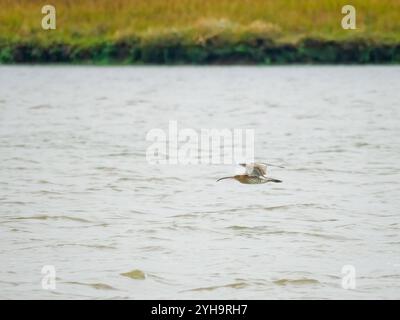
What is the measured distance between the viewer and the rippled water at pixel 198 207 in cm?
1144

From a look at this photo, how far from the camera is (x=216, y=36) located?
39219mm

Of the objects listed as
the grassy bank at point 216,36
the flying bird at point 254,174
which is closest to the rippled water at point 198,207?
the flying bird at point 254,174

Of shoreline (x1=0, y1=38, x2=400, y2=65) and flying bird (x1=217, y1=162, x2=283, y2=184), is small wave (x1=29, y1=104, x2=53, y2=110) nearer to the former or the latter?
shoreline (x1=0, y1=38, x2=400, y2=65)

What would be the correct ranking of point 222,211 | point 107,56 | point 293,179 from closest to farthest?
point 222,211, point 293,179, point 107,56

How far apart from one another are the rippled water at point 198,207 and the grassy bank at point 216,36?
10123 mm

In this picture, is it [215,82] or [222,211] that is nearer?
[222,211]

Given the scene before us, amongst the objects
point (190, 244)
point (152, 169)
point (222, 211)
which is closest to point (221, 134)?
point (152, 169)

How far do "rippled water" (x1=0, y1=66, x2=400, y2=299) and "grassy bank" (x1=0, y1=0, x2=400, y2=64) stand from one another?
10.1 metres

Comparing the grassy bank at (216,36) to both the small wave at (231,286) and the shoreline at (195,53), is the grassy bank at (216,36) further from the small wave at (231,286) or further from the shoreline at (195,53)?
the small wave at (231,286)

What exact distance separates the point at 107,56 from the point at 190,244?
1104 inches

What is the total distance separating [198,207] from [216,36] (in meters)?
24.7

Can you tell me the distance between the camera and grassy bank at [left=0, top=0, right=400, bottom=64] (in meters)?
39.0

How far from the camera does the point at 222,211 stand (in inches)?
578
